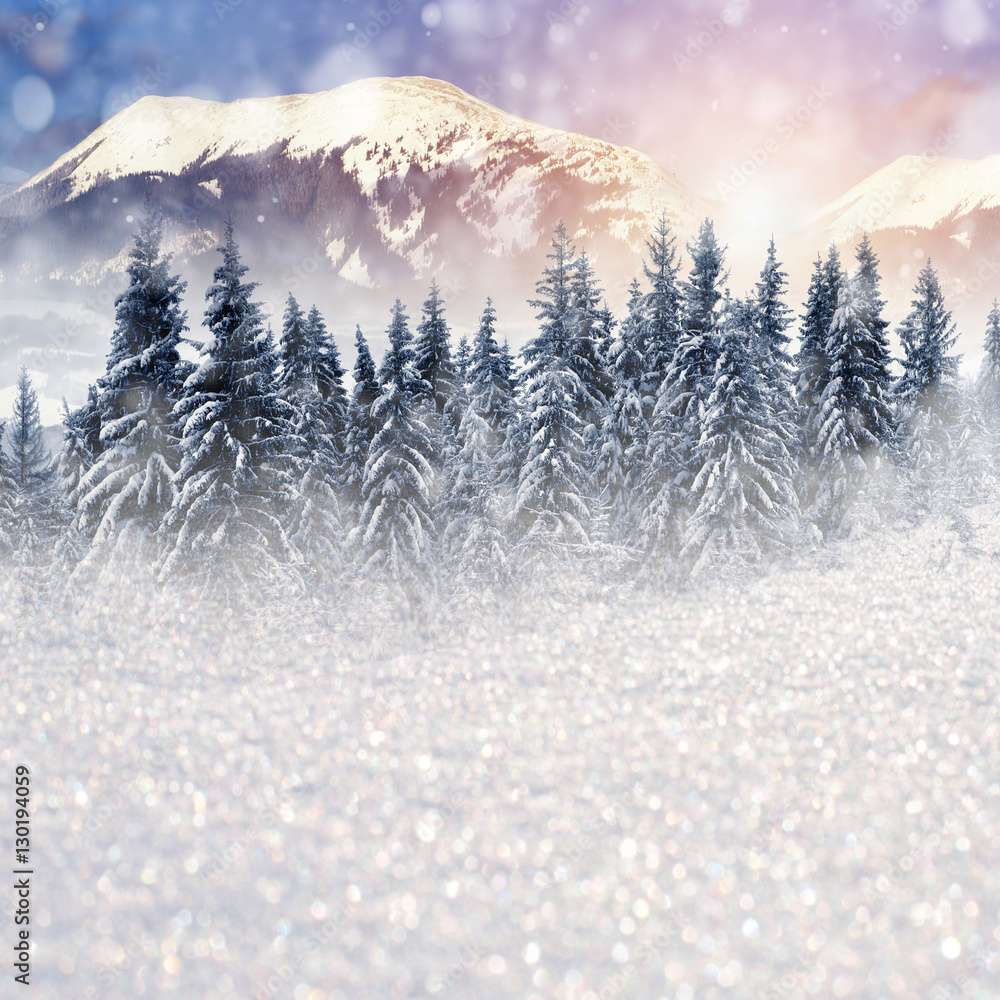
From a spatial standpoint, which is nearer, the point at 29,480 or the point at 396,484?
the point at 396,484

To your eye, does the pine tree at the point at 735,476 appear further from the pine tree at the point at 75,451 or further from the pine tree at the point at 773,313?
the pine tree at the point at 75,451

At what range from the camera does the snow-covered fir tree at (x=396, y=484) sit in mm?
17812

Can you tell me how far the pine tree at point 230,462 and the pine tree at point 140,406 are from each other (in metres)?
1.25

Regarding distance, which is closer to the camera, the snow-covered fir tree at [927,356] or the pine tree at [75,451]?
the pine tree at [75,451]

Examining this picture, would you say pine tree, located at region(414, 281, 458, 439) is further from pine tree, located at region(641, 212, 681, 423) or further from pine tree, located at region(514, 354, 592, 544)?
pine tree, located at region(641, 212, 681, 423)

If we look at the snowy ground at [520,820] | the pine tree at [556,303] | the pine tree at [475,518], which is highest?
the pine tree at [556,303]

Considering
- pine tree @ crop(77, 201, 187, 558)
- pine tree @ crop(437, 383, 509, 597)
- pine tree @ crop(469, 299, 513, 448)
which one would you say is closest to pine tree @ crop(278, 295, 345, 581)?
pine tree @ crop(77, 201, 187, 558)

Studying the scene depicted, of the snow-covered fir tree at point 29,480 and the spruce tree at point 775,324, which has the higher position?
the spruce tree at point 775,324

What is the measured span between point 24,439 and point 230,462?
64.9ft

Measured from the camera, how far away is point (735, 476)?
62.3 feet

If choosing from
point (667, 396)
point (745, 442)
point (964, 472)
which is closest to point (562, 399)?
point (667, 396)

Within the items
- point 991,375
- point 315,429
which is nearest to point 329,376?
point 315,429

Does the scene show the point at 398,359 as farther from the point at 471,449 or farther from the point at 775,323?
the point at 775,323

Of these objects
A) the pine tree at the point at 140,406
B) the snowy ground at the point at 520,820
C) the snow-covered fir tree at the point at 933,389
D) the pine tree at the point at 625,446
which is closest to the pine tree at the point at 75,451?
the pine tree at the point at 140,406
